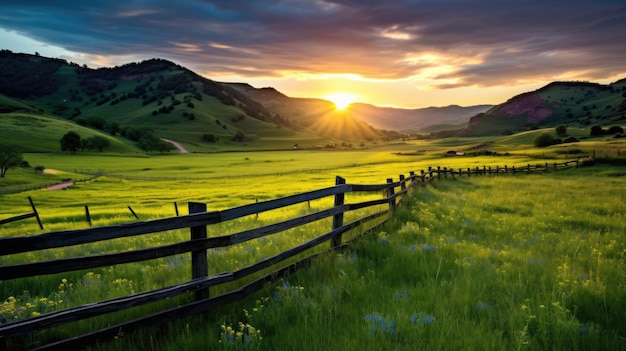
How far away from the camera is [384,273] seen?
675cm

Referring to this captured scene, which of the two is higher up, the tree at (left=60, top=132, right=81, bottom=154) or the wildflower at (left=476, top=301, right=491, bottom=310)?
the tree at (left=60, top=132, right=81, bottom=154)

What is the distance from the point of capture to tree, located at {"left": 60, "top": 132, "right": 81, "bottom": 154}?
11081cm

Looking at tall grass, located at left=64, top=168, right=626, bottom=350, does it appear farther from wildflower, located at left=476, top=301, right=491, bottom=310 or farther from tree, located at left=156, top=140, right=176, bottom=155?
tree, located at left=156, top=140, right=176, bottom=155

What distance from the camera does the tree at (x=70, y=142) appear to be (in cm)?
11081

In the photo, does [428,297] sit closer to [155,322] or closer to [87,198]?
[155,322]

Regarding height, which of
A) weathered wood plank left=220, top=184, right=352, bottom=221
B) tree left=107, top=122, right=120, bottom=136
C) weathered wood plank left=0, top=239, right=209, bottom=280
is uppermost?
tree left=107, top=122, right=120, bottom=136

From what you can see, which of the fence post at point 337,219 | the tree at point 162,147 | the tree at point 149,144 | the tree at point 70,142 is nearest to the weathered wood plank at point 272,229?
the fence post at point 337,219

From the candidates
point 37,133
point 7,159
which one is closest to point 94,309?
point 7,159

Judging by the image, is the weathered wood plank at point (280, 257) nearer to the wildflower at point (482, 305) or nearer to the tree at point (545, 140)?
the wildflower at point (482, 305)

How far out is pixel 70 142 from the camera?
11100 centimetres

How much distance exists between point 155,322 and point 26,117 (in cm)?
18165

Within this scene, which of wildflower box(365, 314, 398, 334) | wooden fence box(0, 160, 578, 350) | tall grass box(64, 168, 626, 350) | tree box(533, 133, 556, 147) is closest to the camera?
wooden fence box(0, 160, 578, 350)

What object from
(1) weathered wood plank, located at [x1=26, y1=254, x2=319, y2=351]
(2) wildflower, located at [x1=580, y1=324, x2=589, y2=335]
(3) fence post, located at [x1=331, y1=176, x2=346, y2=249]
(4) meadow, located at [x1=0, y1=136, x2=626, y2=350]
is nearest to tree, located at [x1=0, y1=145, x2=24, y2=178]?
(4) meadow, located at [x1=0, y1=136, x2=626, y2=350]

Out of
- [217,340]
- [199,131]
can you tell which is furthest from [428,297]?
[199,131]
